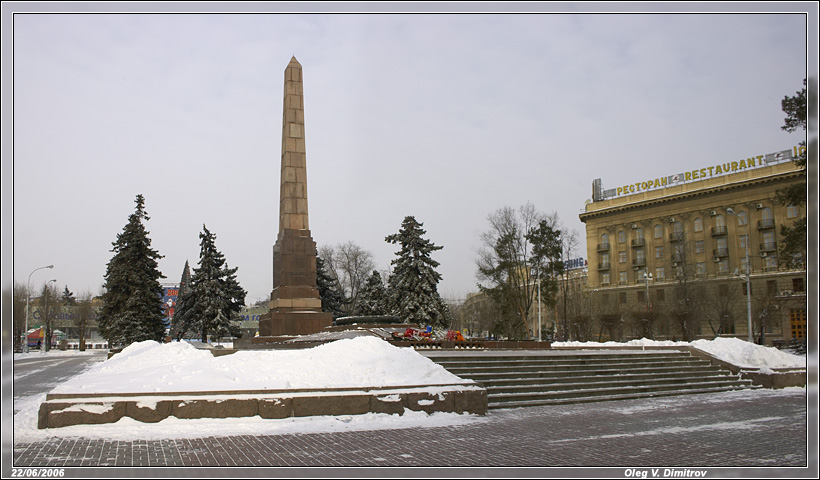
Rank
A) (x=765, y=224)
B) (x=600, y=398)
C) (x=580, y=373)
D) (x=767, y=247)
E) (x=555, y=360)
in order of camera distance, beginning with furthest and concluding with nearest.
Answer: (x=767, y=247) < (x=765, y=224) < (x=555, y=360) < (x=580, y=373) < (x=600, y=398)

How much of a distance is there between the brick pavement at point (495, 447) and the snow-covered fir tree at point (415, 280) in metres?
30.9

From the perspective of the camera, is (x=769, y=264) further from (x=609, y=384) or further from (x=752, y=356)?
(x=609, y=384)

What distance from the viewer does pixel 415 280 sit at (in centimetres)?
4144

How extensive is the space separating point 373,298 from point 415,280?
27.3 feet

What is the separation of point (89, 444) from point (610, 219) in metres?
57.9

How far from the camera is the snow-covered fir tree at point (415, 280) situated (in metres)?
40.8

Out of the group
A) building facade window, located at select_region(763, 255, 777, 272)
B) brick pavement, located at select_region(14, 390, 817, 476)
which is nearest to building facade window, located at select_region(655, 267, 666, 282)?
building facade window, located at select_region(763, 255, 777, 272)

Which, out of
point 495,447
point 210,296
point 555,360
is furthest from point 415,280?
point 495,447

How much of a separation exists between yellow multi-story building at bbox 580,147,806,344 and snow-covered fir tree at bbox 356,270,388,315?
1606 cm

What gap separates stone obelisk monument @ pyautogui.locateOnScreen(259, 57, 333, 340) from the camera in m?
22.0

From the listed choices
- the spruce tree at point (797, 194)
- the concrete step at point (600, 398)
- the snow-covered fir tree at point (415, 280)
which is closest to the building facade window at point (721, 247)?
the snow-covered fir tree at point (415, 280)

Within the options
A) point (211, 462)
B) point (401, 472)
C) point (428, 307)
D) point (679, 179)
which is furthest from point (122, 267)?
point (679, 179)

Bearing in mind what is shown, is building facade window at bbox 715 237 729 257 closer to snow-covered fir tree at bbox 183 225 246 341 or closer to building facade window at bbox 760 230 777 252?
building facade window at bbox 760 230 777 252

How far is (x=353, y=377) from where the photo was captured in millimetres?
10008
